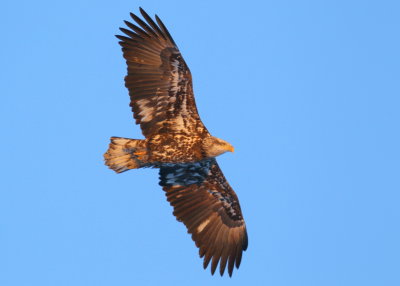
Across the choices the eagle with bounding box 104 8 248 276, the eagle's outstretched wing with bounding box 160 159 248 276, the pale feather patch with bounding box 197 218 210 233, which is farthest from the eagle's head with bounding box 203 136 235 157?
the pale feather patch with bounding box 197 218 210 233

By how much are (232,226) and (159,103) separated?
3227 millimetres

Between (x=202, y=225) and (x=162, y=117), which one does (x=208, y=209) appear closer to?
(x=202, y=225)

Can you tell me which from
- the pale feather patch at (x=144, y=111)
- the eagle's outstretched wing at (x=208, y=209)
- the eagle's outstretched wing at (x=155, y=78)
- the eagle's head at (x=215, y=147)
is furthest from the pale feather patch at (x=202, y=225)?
the pale feather patch at (x=144, y=111)

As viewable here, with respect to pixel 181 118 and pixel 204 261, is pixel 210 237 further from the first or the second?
pixel 181 118

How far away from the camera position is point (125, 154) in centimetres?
1402

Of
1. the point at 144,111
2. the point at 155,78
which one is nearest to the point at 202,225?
the point at 144,111

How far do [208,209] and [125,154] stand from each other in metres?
2.45

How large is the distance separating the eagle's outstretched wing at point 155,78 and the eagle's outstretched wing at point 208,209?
1158 mm

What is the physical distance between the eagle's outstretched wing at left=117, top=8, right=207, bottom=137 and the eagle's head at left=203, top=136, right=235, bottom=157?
436 mm

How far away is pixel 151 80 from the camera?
1427 centimetres

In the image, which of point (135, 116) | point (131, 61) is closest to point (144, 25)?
point (131, 61)

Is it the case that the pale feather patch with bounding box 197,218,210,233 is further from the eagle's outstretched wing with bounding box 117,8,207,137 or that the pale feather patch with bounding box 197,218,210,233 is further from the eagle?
the eagle's outstretched wing with bounding box 117,8,207,137

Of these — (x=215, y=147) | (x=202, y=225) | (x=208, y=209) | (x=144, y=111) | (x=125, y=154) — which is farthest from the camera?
(x=208, y=209)

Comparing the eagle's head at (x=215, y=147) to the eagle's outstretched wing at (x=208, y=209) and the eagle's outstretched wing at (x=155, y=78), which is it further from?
the eagle's outstretched wing at (x=208, y=209)
